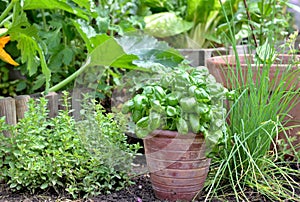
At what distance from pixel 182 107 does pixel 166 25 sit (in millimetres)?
1423

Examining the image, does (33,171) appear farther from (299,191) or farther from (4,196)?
(299,191)

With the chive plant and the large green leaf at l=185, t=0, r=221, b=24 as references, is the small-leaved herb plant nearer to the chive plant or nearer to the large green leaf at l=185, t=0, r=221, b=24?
the chive plant

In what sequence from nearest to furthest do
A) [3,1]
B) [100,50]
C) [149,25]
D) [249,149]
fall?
[249,149]
[100,50]
[3,1]
[149,25]

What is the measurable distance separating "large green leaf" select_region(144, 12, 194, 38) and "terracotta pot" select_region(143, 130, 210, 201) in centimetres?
139

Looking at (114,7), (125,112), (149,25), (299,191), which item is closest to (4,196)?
(125,112)

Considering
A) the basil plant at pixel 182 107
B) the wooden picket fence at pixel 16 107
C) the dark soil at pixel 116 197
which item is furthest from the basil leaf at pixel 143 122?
the wooden picket fence at pixel 16 107

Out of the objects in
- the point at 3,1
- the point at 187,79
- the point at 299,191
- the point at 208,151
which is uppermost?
the point at 3,1

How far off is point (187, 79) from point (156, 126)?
178 millimetres

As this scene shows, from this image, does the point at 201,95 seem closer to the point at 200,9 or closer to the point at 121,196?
the point at 121,196

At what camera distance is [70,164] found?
149 cm

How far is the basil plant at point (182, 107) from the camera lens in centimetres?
130

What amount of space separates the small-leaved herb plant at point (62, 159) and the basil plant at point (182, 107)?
171 mm

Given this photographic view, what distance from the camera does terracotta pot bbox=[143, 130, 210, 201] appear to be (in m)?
1.33

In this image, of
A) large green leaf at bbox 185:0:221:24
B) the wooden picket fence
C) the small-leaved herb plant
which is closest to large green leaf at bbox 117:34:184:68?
the wooden picket fence
